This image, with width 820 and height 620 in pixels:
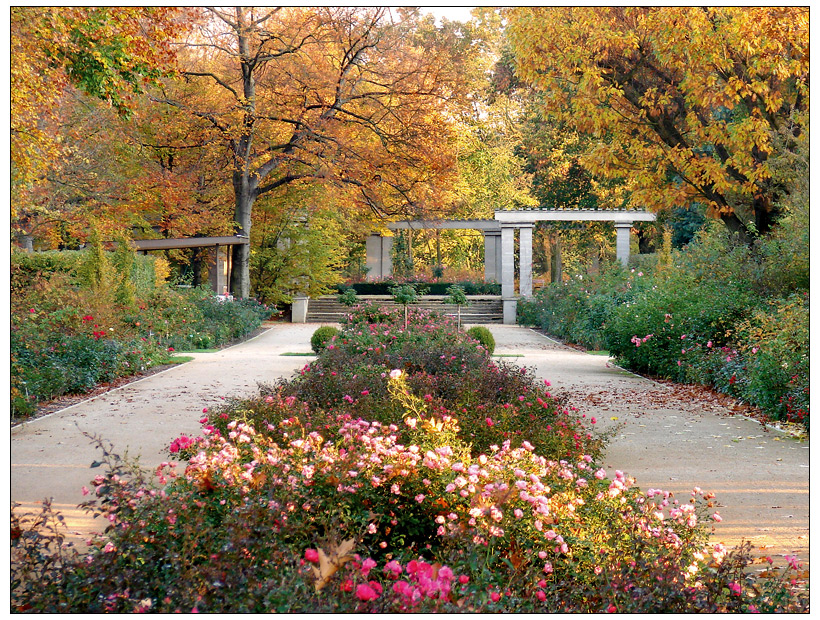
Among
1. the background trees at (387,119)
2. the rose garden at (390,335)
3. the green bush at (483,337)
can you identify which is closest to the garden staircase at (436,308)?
the rose garden at (390,335)

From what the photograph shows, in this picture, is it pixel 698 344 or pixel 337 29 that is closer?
pixel 698 344

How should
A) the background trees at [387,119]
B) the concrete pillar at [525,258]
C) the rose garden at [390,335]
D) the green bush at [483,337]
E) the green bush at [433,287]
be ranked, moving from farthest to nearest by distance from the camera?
the green bush at [433,287] < the concrete pillar at [525,258] < the green bush at [483,337] < the background trees at [387,119] < the rose garden at [390,335]

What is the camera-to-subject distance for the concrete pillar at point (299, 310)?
84.9 feet

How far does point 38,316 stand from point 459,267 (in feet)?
98.3

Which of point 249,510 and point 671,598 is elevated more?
point 249,510

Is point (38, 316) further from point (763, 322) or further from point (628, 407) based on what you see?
point (763, 322)

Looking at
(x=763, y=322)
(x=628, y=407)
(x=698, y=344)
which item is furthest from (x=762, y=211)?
(x=628, y=407)

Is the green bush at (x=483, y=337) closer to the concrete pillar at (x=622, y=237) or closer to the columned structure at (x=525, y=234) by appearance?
the columned structure at (x=525, y=234)

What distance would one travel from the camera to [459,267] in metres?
39.2

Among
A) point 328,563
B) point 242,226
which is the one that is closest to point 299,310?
point 242,226

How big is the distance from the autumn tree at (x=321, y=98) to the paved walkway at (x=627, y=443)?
11.1m

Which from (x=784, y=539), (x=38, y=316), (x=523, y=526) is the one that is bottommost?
(x=784, y=539)

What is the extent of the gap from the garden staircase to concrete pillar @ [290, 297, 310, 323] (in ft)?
0.91

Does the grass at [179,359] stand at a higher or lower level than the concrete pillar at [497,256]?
lower
